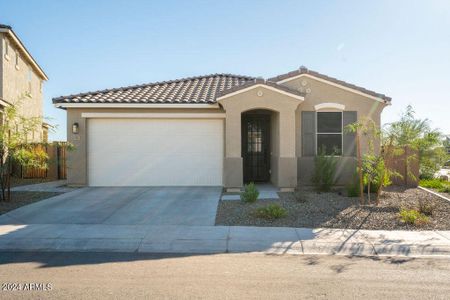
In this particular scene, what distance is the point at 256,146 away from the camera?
13.8 m

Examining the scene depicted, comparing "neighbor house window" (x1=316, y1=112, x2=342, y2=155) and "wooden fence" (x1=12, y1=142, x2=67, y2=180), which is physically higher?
"neighbor house window" (x1=316, y1=112, x2=342, y2=155)

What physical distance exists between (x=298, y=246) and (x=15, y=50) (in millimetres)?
20285

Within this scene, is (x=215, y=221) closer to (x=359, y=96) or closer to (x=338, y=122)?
(x=338, y=122)

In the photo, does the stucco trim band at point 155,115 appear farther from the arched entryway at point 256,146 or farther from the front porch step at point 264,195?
the front porch step at point 264,195

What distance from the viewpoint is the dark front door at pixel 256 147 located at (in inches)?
539

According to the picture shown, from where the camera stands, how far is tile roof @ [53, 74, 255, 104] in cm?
1255

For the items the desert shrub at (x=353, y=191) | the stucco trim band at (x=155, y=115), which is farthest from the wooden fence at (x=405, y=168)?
the stucco trim band at (x=155, y=115)

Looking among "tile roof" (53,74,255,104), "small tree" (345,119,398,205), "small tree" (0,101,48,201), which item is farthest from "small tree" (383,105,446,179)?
"small tree" (0,101,48,201)

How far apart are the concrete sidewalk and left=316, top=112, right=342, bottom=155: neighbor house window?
5.66 meters

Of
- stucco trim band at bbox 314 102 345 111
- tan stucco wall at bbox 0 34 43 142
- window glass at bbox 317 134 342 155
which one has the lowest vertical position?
window glass at bbox 317 134 342 155

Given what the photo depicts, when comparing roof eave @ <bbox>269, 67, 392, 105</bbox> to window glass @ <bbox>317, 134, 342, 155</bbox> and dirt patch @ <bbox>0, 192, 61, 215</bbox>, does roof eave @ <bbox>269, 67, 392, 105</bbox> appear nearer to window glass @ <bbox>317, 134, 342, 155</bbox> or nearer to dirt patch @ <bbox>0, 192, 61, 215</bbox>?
window glass @ <bbox>317, 134, 342, 155</bbox>

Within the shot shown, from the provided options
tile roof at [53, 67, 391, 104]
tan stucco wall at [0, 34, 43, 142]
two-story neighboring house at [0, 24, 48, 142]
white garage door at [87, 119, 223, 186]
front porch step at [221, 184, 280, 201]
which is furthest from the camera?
tan stucco wall at [0, 34, 43, 142]

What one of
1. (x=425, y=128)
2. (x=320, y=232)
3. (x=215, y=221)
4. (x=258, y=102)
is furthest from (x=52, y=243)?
(x=425, y=128)

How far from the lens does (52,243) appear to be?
625 centimetres
